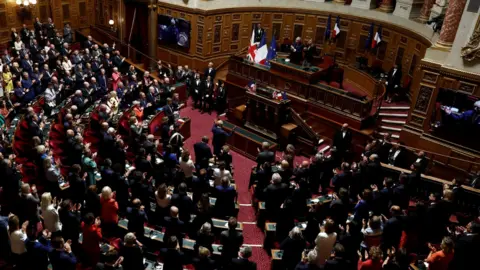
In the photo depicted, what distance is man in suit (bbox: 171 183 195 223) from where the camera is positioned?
7742 mm

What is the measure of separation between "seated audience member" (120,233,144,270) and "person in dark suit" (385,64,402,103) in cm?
1171

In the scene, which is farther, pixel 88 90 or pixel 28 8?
pixel 28 8

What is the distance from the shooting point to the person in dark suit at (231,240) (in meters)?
6.93

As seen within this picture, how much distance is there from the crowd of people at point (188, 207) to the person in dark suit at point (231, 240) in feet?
0.06

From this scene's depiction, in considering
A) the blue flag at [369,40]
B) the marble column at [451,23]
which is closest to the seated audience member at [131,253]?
the marble column at [451,23]

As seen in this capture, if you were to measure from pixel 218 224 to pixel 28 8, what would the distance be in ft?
51.2

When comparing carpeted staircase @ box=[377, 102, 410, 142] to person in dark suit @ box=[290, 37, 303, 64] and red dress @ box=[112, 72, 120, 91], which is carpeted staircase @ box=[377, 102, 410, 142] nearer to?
person in dark suit @ box=[290, 37, 303, 64]

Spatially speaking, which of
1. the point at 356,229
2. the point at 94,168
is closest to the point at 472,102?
the point at 356,229

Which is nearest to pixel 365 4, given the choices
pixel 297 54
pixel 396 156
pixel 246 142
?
pixel 297 54

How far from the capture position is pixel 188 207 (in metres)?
7.84

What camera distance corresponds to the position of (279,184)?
8.59 meters

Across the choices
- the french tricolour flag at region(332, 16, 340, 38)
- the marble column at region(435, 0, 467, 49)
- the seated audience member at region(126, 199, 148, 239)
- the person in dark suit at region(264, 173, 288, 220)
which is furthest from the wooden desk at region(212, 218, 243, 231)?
the french tricolour flag at region(332, 16, 340, 38)

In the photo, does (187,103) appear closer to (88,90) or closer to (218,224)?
(88,90)

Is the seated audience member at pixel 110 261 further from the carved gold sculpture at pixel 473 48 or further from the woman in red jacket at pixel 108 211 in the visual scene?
the carved gold sculpture at pixel 473 48
